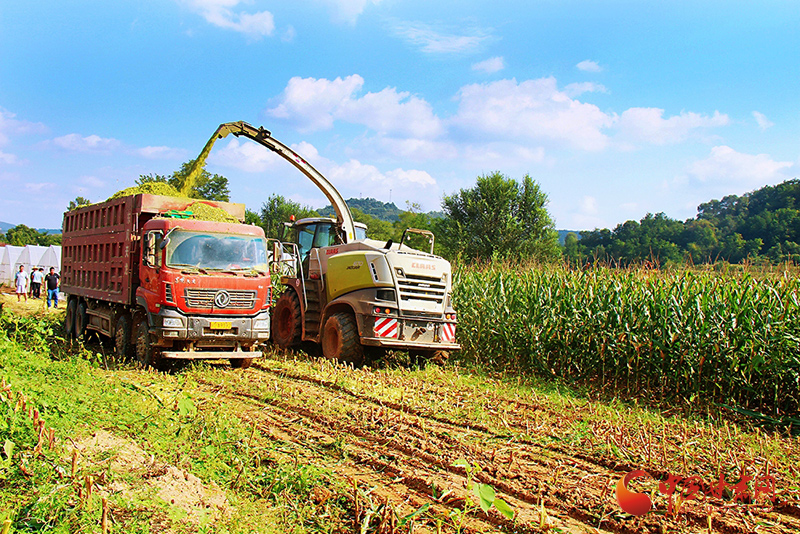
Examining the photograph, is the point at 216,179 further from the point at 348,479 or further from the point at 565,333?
the point at 348,479

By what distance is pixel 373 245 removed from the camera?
1097cm

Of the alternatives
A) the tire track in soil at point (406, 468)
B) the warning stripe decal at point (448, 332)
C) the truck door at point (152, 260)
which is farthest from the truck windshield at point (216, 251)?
the warning stripe decal at point (448, 332)

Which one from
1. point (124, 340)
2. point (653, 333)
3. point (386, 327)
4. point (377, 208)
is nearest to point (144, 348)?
point (124, 340)

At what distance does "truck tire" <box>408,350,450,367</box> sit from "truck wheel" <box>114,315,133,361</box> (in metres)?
5.04

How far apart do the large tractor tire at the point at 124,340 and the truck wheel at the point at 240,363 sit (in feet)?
6.01

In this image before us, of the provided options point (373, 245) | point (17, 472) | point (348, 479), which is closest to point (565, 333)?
point (373, 245)

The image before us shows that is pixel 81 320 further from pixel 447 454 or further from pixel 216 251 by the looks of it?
pixel 447 454

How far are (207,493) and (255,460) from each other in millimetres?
898

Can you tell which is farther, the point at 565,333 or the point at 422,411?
the point at 565,333

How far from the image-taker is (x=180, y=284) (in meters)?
9.18

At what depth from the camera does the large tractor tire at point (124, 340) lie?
33.3 ft

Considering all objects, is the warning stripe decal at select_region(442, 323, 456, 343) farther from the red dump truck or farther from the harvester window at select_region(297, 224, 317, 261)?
Answer: the harvester window at select_region(297, 224, 317, 261)

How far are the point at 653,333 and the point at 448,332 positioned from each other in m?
3.50

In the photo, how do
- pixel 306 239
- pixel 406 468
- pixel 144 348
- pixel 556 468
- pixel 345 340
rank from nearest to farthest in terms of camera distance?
pixel 406 468, pixel 556 468, pixel 144 348, pixel 345 340, pixel 306 239
